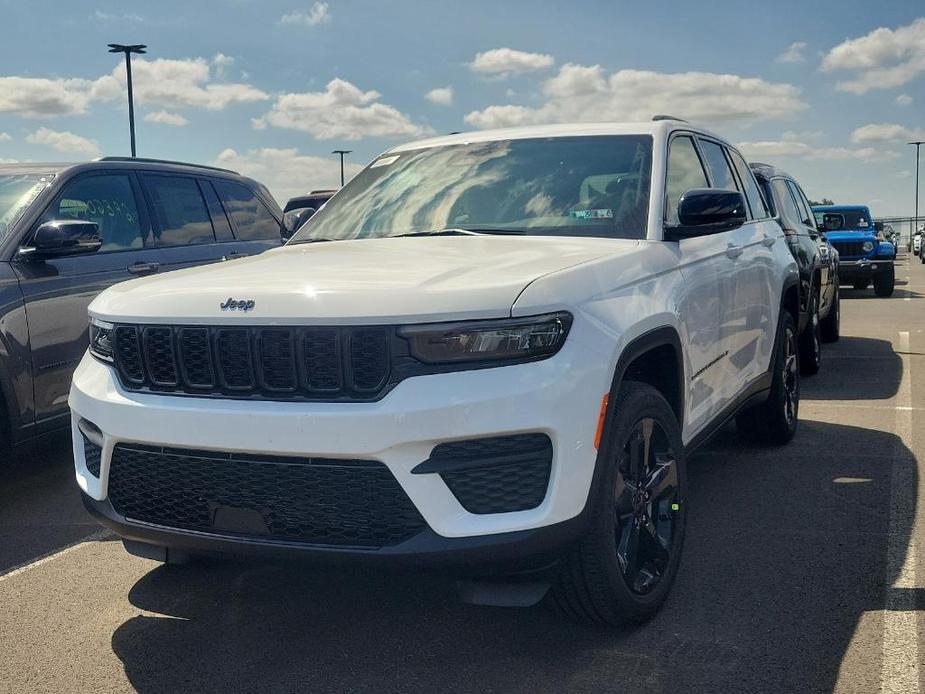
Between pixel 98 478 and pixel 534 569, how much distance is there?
4.92 feet

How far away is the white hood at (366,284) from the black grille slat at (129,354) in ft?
0.16

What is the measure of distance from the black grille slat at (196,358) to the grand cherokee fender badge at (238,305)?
10cm

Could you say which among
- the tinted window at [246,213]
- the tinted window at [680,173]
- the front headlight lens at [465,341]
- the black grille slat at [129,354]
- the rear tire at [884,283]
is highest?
the tinted window at [680,173]

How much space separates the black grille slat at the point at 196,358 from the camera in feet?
10.2

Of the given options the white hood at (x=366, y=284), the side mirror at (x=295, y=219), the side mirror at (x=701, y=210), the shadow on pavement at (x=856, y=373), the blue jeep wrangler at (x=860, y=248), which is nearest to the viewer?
the white hood at (x=366, y=284)

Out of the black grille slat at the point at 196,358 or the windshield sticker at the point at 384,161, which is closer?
the black grille slat at the point at 196,358

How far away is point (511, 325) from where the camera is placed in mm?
2889

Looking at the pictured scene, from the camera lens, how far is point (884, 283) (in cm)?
2041

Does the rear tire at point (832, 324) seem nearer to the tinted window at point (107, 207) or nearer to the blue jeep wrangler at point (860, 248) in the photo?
the blue jeep wrangler at point (860, 248)

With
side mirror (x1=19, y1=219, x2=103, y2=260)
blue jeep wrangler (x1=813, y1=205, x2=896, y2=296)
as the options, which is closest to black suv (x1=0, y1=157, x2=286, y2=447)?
side mirror (x1=19, y1=219, x2=103, y2=260)

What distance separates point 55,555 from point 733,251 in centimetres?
348

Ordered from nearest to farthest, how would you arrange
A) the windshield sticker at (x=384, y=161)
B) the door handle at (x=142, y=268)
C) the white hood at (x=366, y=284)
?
1. the white hood at (x=366, y=284)
2. the windshield sticker at (x=384, y=161)
3. the door handle at (x=142, y=268)

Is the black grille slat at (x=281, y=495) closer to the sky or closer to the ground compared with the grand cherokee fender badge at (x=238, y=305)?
closer to the ground

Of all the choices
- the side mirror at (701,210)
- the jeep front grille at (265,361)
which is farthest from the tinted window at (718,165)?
the jeep front grille at (265,361)
